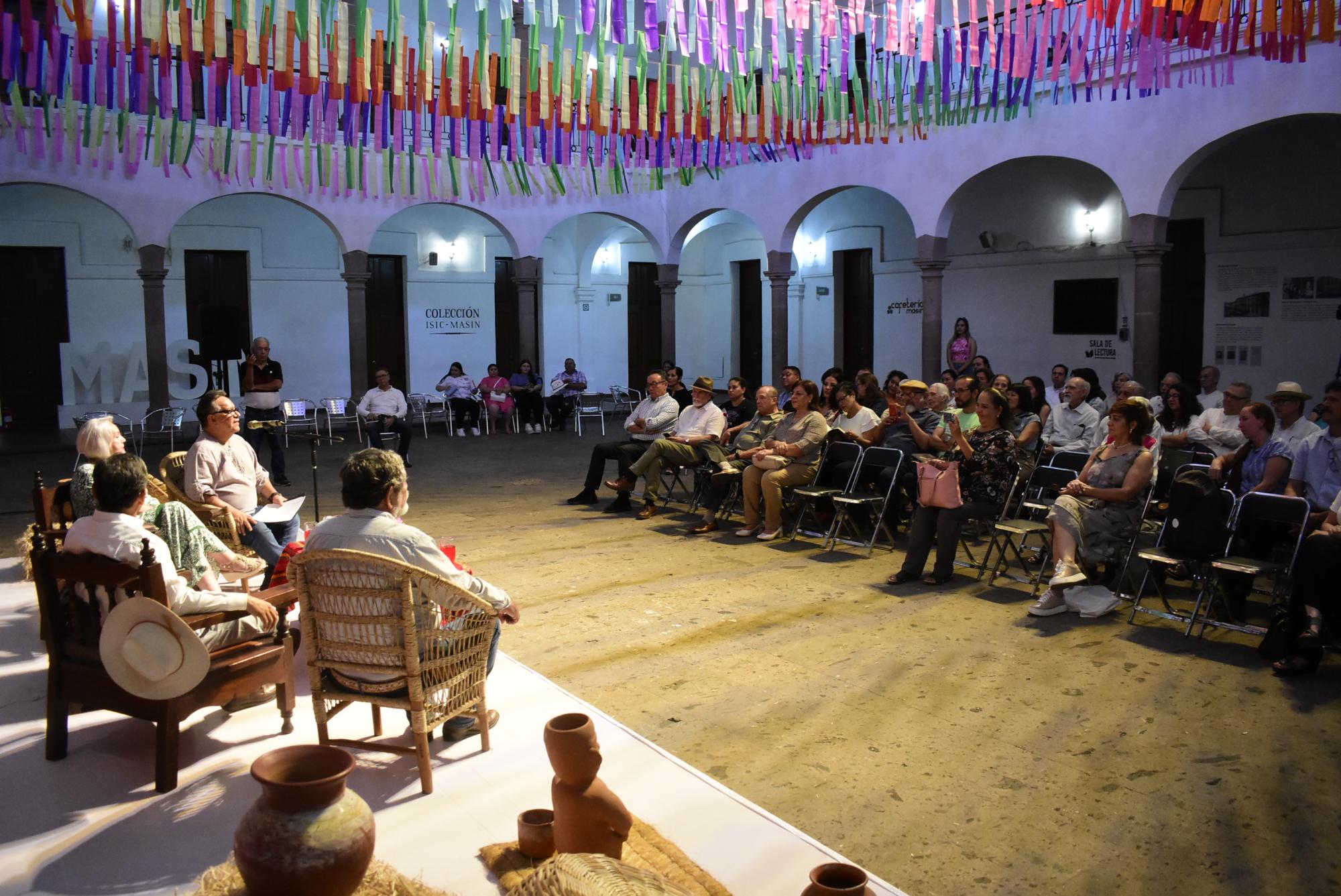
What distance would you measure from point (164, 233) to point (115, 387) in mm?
3291

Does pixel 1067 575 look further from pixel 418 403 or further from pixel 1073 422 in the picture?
pixel 418 403

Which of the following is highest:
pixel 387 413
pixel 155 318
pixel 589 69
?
pixel 589 69

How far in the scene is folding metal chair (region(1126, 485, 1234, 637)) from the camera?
5.27 metres

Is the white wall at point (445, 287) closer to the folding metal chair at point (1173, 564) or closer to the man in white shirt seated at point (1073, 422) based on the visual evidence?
the man in white shirt seated at point (1073, 422)

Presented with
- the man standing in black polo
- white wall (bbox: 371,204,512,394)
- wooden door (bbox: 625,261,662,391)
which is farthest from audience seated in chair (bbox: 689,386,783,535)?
wooden door (bbox: 625,261,662,391)

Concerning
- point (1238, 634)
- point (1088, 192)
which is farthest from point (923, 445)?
point (1088, 192)

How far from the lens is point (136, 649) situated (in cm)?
336

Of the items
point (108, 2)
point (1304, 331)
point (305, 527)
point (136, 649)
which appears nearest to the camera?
point (136, 649)

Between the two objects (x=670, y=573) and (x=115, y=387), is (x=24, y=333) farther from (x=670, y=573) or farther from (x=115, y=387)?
(x=670, y=573)

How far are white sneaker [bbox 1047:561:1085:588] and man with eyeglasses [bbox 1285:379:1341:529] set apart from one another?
3.78ft

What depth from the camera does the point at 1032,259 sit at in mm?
15289

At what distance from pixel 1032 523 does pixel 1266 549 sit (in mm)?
1281

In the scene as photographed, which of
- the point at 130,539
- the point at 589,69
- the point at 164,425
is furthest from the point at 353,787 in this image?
the point at 164,425

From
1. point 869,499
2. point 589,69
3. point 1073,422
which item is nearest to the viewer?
point 869,499
